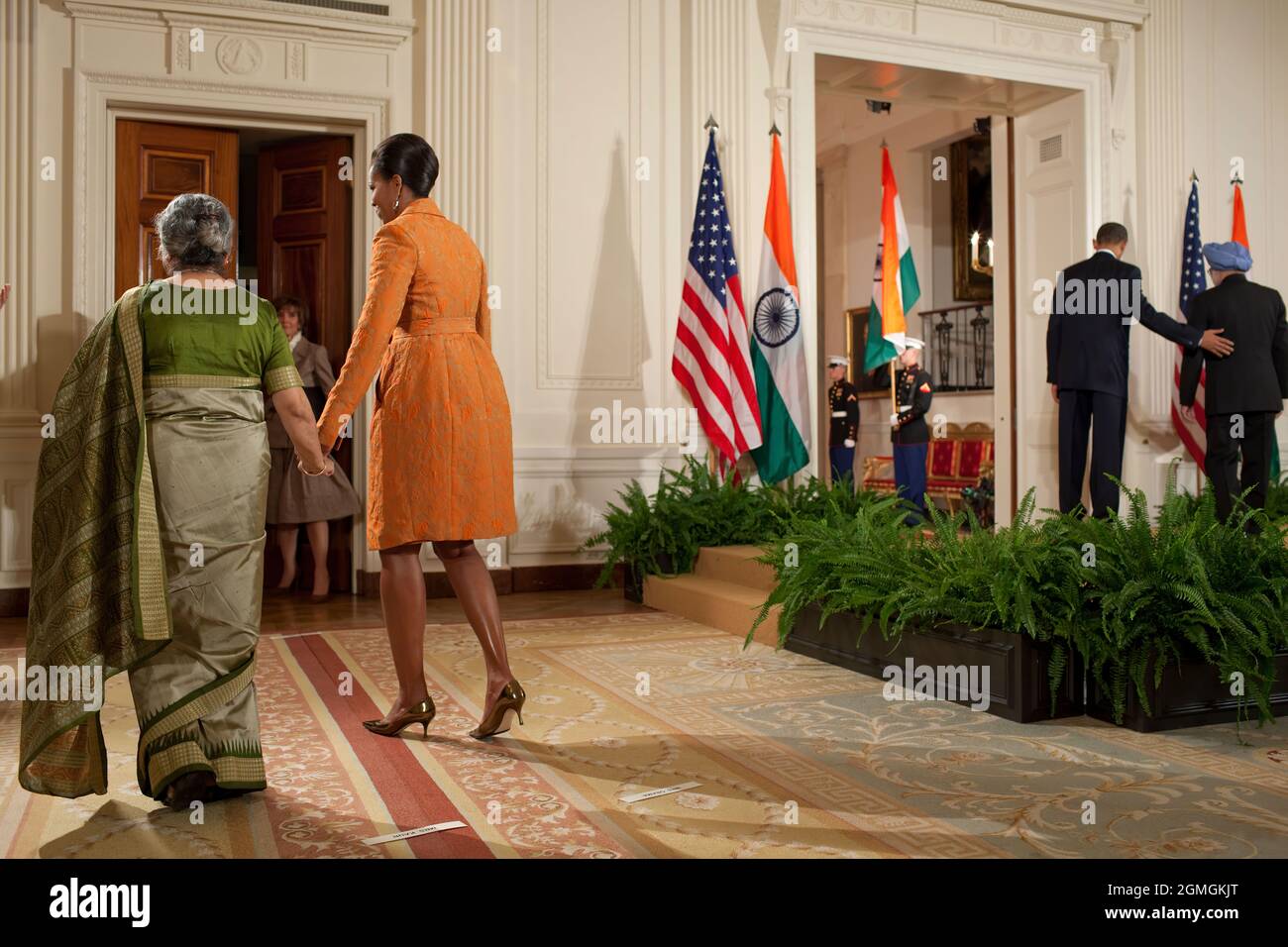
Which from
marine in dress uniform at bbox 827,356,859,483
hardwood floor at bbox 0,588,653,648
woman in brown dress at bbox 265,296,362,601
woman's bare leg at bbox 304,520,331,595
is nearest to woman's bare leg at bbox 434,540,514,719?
hardwood floor at bbox 0,588,653,648

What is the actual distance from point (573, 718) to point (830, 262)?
12.2 m

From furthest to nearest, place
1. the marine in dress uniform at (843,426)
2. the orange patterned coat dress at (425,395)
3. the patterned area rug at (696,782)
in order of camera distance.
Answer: the marine in dress uniform at (843,426) → the orange patterned coat dress at (425,395) → the patterned area rug at (696,782)

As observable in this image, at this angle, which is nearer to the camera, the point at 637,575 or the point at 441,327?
the point at 441,327

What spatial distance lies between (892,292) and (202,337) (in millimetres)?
6265

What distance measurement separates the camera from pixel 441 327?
11.4 ft

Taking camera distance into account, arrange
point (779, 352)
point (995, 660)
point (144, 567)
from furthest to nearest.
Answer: point (779, 352)
point (995, 660)
point (144, 567)

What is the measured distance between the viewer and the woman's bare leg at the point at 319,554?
6836 mm

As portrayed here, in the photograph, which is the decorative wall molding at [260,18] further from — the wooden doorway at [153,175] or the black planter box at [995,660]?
the black planter box at [995,660]

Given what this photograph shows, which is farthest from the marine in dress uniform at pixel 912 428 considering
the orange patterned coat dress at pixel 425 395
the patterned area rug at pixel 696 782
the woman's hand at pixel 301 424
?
the woman's hand at pixel 301 424

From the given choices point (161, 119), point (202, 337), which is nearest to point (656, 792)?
point (202, 337)

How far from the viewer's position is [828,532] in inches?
193

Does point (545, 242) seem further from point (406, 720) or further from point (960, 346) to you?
point (960, 346)

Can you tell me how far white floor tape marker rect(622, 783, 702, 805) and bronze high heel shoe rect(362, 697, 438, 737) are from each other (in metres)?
0.91

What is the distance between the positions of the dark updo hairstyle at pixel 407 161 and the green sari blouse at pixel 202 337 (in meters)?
0.77
